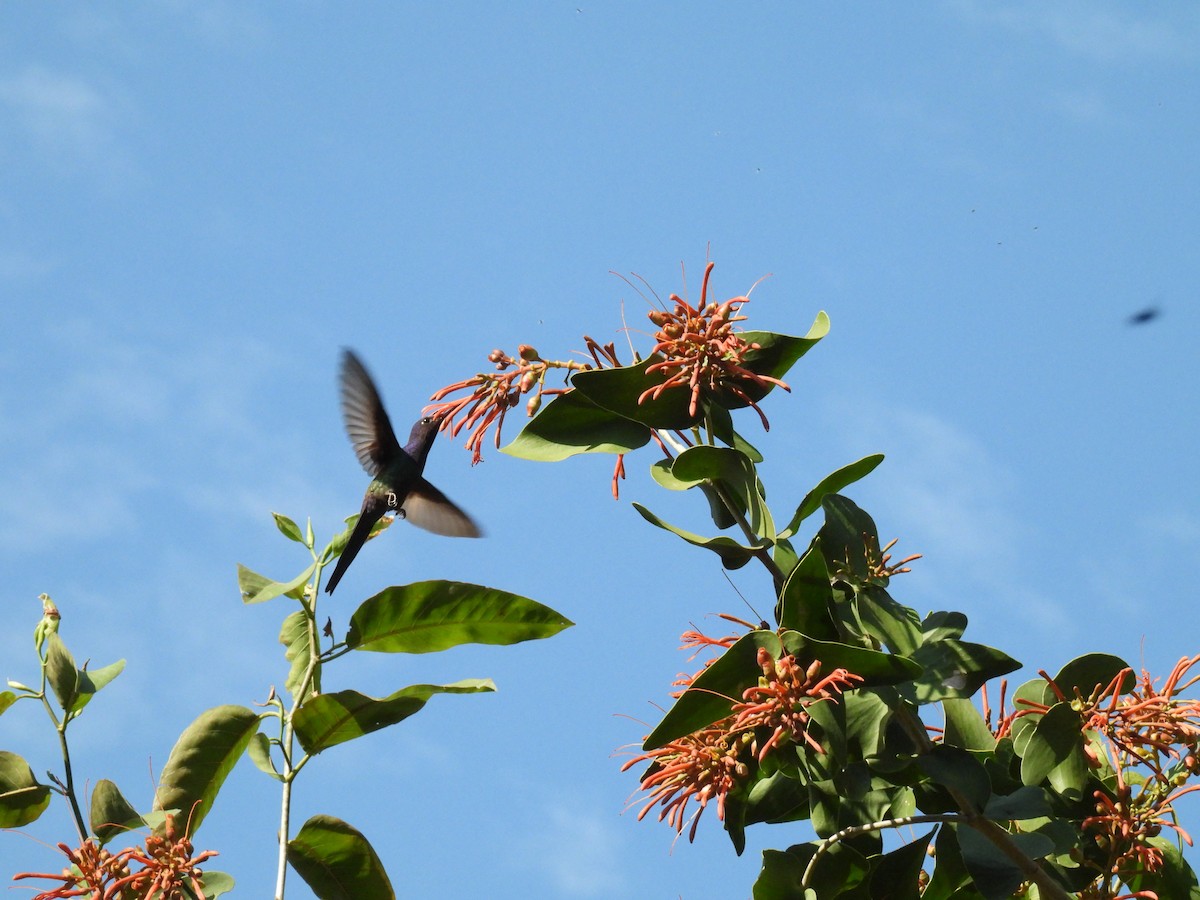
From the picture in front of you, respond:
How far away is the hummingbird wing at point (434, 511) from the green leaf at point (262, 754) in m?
2.67

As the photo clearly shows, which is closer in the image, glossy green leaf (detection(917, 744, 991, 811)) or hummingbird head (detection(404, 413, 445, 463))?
glossy green leaf (detection(917, 744, 991, 811))

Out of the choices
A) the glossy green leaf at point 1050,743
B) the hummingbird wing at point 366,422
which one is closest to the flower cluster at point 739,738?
the glossy green leaf at point 1050,743

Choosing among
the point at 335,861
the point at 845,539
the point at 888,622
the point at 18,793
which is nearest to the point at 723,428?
the point at 845,539

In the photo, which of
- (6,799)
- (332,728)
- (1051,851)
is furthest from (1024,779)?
(6,799)

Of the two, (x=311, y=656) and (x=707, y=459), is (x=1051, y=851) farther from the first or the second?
(x=311, y=656)

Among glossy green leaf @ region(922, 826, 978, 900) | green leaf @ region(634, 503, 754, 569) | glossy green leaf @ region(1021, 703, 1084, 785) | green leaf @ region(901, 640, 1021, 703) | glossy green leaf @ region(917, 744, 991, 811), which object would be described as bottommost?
glossy green leaf @ region(922, 826, 978, 900)

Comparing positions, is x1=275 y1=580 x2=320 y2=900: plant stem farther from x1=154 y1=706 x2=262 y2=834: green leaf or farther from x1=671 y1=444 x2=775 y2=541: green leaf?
x1=671 y1=444 x2=775 y2=541: green leaf

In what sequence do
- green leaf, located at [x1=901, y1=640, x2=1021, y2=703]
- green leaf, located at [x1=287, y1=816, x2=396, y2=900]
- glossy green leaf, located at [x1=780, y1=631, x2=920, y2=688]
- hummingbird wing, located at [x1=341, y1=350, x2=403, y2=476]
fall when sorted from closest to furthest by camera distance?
glossy green leaf, located at [x1=780, y1=631, x2=920, y2=688] < green leaf, located at [x1=901, y1=640, x2=1021, y2=703] < green leaf, located at [x1=287, y1=816, x2=396, y2=900] < hummingbird wing, located at [x1=341, y1=350, x2=403, y2=476]

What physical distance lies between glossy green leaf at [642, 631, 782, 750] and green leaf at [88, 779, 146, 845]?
1182 millimetres

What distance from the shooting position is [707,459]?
114 inches

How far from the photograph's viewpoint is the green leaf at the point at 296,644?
10.7 ft

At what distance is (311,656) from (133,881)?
63 cm

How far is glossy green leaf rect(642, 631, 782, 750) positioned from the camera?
2625mm

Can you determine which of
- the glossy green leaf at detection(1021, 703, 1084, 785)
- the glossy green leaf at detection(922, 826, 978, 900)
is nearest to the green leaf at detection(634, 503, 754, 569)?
the glossy green leaf at detection(1021, 703, 1084, 785)
